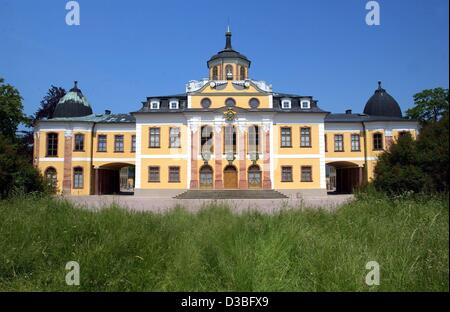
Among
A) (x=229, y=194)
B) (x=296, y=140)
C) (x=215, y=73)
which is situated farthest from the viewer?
(x=215, y=73)

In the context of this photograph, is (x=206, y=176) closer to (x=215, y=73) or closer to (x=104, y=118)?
(x=104, y=118)

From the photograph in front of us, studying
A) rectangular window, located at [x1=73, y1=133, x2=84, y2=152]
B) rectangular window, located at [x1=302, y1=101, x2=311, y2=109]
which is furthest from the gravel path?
rectangular window, located at [x1=73, y1=133, x2=84, y2=152]

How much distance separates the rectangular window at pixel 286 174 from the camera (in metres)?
32.7

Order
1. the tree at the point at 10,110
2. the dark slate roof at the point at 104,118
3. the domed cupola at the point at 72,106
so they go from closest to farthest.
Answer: the tree at the point at 10,110
the dark slate roof at the point at 104,118
the domed cupola at the point at 72,106

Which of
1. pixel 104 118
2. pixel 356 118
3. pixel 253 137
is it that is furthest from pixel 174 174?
pixel 356 118

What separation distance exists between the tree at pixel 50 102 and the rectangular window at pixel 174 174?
17.4 meters

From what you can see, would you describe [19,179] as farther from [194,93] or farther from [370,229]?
[194,93]

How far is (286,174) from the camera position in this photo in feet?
108

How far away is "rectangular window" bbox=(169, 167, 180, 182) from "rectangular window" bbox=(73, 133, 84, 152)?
30.8 ft

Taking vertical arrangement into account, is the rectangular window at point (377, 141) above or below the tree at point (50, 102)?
below

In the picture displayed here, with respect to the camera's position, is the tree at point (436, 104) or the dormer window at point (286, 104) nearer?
the tree at point (436, 104)

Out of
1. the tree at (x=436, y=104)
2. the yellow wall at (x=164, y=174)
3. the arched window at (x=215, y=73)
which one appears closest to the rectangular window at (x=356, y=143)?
the arched window at (x=215, y=73)

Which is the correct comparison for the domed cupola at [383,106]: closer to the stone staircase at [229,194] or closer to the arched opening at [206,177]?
the stone staircase at [229,194]

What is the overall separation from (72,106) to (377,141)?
104 feet
